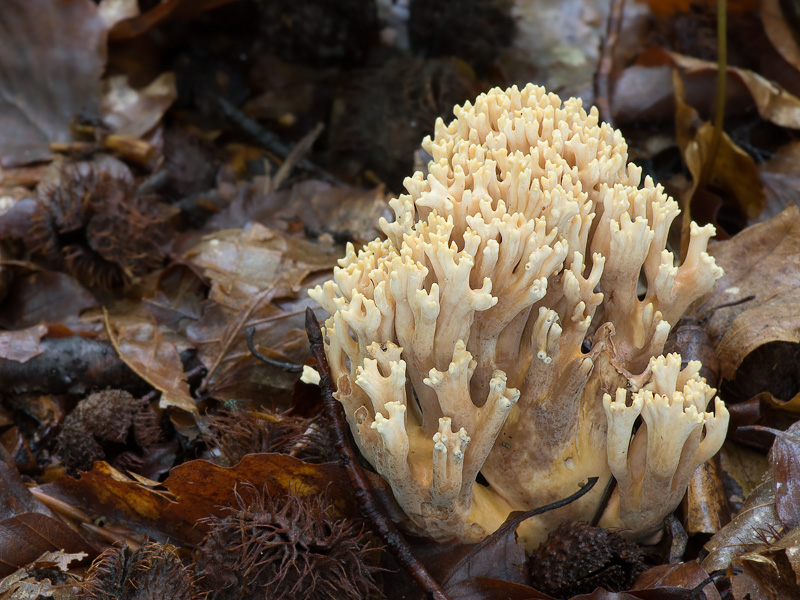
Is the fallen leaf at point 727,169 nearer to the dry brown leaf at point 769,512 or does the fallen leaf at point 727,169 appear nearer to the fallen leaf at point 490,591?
the dry brown leaf at point 769,512

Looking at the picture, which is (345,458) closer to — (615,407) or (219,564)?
(219,564)

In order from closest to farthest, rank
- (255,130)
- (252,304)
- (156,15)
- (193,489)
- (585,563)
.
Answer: (585,563) → (193,489) → (252,304) → (156,15) → (255,130)

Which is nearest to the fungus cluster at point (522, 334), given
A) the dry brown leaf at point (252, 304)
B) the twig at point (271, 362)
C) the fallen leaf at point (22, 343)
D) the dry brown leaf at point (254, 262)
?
the twig at point (271, 362)

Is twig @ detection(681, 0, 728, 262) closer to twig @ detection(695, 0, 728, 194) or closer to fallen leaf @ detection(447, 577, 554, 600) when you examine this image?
twig @ detection(695, 0, 728, 194)

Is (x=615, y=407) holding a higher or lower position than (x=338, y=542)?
higher

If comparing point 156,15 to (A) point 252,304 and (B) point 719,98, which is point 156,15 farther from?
(B) point 719,98

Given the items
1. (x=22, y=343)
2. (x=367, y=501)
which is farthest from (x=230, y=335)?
(x=367, y=501)

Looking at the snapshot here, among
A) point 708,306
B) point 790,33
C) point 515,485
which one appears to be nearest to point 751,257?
point 708,306
